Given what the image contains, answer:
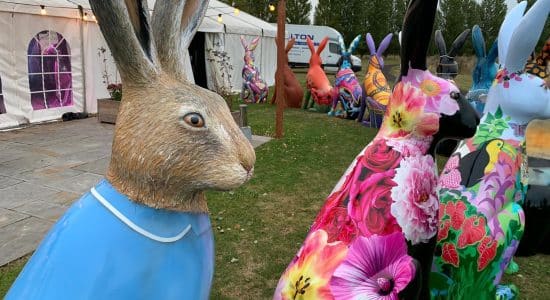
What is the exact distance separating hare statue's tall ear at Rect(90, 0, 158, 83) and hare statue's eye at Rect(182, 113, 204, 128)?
175 mm

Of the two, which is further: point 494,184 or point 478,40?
point 478,40

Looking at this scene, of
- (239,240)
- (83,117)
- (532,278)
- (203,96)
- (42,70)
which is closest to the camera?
(203,96)

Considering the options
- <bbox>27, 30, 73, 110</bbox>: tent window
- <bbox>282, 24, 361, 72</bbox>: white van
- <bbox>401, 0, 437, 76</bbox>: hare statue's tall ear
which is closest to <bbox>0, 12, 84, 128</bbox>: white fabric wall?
<bbox>27, 30, 73, 110</bbox>: tent window

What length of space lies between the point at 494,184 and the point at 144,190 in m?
1.83

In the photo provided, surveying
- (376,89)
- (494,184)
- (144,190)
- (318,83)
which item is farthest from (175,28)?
(318,83)

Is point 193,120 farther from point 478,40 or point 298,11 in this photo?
point 298,11

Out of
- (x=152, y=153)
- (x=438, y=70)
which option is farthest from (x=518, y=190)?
(x=438, y=70)

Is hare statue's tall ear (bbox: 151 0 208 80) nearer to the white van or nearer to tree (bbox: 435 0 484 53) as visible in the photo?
tree (bbox: 435 0 484 53)

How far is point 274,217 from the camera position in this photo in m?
4.41

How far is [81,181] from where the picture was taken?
16.6 ft

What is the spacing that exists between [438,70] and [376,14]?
27471 mm

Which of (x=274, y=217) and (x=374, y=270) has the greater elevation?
(x=374, y=270)

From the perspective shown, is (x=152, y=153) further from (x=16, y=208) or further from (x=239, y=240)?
(x=16, y=208)

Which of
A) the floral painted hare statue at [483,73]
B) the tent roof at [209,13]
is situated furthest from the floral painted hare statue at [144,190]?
the floral painted hare statue at [483,73]
